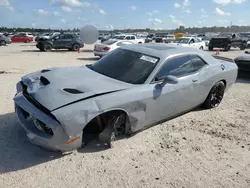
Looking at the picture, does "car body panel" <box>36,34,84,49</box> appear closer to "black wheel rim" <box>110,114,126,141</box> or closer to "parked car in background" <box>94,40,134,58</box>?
"parked car in background" <box>94,40,134,58</box>

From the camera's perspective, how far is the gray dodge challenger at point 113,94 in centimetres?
312

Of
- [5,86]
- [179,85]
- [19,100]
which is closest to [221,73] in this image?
[179,85]

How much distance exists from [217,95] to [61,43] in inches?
735

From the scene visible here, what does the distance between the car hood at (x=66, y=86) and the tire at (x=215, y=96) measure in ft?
7.79

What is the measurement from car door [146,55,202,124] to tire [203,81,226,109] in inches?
22.0

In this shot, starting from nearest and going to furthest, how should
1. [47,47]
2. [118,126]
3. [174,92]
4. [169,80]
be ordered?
[118,126]
[169,80]
[174,92]
[47,47]

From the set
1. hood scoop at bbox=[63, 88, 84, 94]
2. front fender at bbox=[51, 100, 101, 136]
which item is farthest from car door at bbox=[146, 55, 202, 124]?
hood scoop at bbox=[63, 88, 84, 94]

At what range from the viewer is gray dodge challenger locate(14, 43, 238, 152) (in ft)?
10.2

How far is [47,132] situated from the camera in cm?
315

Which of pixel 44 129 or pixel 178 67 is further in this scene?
pixel 178 67

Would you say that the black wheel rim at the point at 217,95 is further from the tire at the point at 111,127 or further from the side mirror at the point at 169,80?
the tire at the point at 111,127

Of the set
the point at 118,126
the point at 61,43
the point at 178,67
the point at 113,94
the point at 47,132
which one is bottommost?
the point at 61,43

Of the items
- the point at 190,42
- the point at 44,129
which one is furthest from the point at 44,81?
the point at 190,42

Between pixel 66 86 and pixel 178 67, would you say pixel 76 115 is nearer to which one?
pixel 66 86
